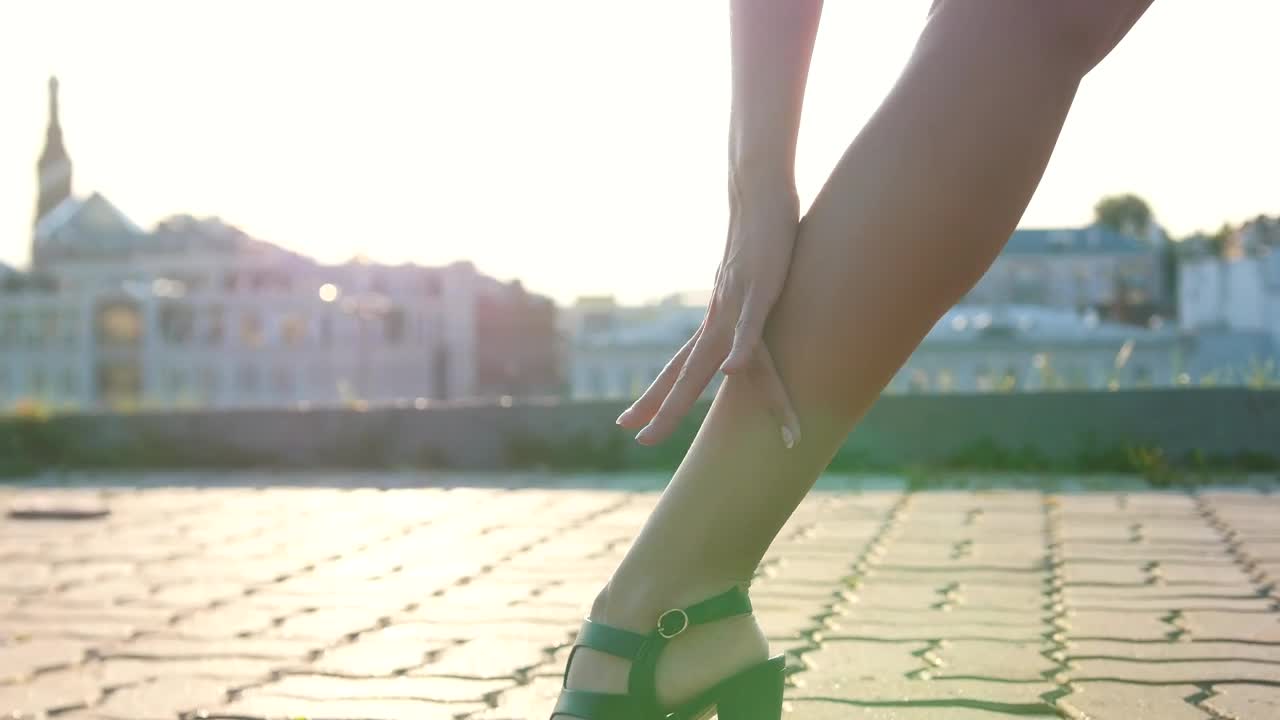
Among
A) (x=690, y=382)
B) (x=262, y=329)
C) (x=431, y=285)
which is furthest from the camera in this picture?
(x=431, y=285)

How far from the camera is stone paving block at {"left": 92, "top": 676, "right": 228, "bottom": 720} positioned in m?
2.42

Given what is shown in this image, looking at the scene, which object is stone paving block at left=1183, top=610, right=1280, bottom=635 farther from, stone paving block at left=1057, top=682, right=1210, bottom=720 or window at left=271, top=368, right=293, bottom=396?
window at left=271, top=368, right=293, bottom=396

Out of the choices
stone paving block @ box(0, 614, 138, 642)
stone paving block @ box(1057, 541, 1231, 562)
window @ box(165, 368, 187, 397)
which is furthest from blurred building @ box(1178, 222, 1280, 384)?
stone paving block @ box(0, 614, 138, 642)

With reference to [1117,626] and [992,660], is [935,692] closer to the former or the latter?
[992,660]

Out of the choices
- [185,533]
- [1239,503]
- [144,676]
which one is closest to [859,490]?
[1239,503]

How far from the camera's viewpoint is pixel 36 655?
3.02m

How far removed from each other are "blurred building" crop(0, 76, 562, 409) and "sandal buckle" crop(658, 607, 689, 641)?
73859 millimetres

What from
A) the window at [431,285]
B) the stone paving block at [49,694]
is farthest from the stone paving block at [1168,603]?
the window at [431,285]

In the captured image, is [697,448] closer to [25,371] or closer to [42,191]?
[25,371]

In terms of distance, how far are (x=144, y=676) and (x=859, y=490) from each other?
15.1ft

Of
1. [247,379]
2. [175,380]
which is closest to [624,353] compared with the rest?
[247,379]

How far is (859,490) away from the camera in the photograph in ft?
22.7

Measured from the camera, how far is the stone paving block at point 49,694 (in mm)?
2486

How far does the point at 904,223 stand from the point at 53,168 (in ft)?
422
